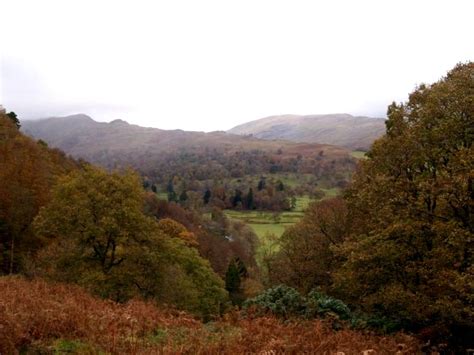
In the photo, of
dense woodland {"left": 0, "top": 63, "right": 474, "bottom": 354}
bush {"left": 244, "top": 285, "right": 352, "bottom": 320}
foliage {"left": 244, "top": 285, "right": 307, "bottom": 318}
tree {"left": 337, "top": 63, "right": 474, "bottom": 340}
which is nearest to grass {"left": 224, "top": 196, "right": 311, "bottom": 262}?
dense woodland {"left": 0, "top": 63, "right": 474, "bottom": 354}

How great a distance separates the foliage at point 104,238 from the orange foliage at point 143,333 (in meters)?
13.9

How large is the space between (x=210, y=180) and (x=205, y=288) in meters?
149

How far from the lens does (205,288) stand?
46.3 meters

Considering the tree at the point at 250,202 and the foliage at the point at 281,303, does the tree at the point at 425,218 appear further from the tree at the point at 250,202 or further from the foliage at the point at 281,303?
the tree at the point at 250,202

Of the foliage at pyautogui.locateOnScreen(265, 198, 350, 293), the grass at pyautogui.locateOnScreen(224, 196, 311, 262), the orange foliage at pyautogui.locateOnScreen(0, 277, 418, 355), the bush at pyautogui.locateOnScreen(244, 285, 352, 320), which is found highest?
the orange foliage at pyautogui.locateOnScreen(0, 277, 418, 355)

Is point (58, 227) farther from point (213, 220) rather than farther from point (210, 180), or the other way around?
point (210, 180)

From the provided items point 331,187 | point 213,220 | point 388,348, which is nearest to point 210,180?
point 331,187

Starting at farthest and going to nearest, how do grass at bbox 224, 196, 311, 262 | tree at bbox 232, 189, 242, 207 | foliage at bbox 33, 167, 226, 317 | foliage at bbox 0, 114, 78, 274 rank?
tree at bbox 232, 189, 242, 207, grass at bbox 224, 196, 311, 262, foliage at bbox 0, 114, 78, 274, foliage at bbox 33, 167, 226, 317

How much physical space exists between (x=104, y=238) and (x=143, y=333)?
18563 mm

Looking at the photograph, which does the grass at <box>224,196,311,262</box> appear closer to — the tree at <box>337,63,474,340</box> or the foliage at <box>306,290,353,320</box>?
the tree at <box>337,63,474,340</box>

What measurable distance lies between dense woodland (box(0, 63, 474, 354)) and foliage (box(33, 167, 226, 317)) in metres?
0.09

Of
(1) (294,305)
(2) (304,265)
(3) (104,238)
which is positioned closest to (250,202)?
(2) (304,265)

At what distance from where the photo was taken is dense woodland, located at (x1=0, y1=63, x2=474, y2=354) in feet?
35.3

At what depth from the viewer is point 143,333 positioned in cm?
1076
